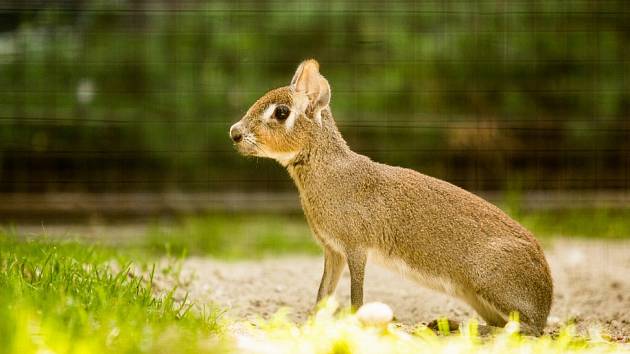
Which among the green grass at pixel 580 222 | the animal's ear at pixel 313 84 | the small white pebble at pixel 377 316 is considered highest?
the animal's ear at pixel 313 84

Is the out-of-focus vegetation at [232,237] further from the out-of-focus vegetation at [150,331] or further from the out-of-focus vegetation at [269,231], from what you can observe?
the out-of-focus vegetation at [150,331]

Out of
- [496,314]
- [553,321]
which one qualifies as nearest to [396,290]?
[553,321]

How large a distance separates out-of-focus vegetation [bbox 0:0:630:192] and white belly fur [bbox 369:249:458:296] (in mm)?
3478

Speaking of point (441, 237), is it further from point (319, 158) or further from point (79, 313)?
point (79, 313)

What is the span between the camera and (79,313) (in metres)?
3.07

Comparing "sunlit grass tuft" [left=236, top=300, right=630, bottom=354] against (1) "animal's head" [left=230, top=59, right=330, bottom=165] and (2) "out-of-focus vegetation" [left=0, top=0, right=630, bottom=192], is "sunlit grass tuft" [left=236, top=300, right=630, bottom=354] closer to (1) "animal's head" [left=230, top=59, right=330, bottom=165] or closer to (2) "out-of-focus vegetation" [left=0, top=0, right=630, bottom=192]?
(1) "animal's head" [left=230, top=59, right=330, bottom=165]

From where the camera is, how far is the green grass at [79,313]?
9.00 feet

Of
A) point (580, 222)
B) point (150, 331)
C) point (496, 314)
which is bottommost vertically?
point (580, 222)

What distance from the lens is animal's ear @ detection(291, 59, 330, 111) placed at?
408cm

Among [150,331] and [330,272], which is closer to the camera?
[150,331]

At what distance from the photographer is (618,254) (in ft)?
21.5

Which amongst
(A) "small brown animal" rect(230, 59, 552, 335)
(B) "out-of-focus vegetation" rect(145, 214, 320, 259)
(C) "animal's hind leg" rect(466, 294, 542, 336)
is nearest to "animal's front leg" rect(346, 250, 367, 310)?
(A) "small brown animal" rect(230, 59, 552, 335)

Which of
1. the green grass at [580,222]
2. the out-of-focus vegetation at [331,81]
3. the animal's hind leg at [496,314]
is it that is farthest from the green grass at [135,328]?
the green grass at [580,222]

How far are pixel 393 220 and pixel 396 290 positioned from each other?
Answer: 1.36 meters
